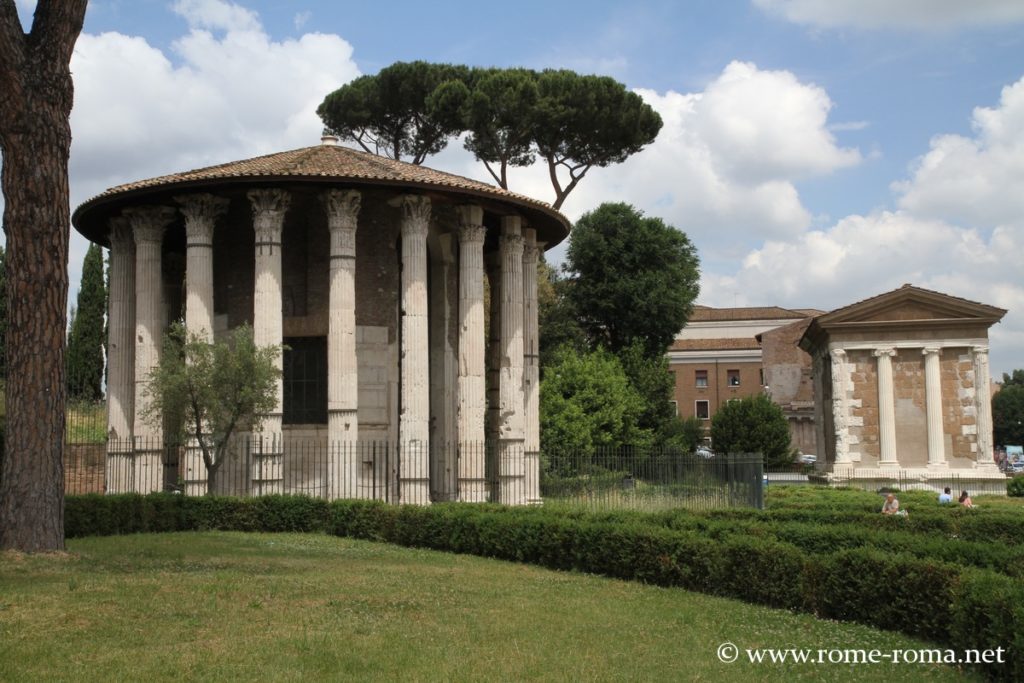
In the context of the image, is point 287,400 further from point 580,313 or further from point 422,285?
point 580,313

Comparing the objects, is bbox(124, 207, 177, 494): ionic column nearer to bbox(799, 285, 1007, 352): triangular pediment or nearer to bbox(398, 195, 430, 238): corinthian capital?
bbox(398, 195, 430, 238): corinthian capital

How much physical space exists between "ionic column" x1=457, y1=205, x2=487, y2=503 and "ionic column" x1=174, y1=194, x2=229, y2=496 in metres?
5.22

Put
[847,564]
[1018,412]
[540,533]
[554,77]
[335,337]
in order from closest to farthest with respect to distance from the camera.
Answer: [847,564], [540,533], [335,337], [554,77], [1018,412]

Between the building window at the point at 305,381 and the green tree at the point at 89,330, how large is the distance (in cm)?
1486

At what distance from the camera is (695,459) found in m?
22.2

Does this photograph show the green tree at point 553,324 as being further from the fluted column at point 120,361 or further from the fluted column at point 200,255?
the fluted column at point 200,255

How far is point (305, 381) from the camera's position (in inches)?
920

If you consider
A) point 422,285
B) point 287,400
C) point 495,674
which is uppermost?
point 422,285

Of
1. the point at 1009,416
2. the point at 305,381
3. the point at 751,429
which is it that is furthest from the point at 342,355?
the point at 1009,416

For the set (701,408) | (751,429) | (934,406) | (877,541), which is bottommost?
(877,541)

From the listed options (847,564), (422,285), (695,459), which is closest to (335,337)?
(422,285)

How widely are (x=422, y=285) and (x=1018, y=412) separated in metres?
79.0

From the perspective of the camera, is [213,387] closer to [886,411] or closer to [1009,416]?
[886,411]

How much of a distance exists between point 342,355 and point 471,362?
2969 millimetres
